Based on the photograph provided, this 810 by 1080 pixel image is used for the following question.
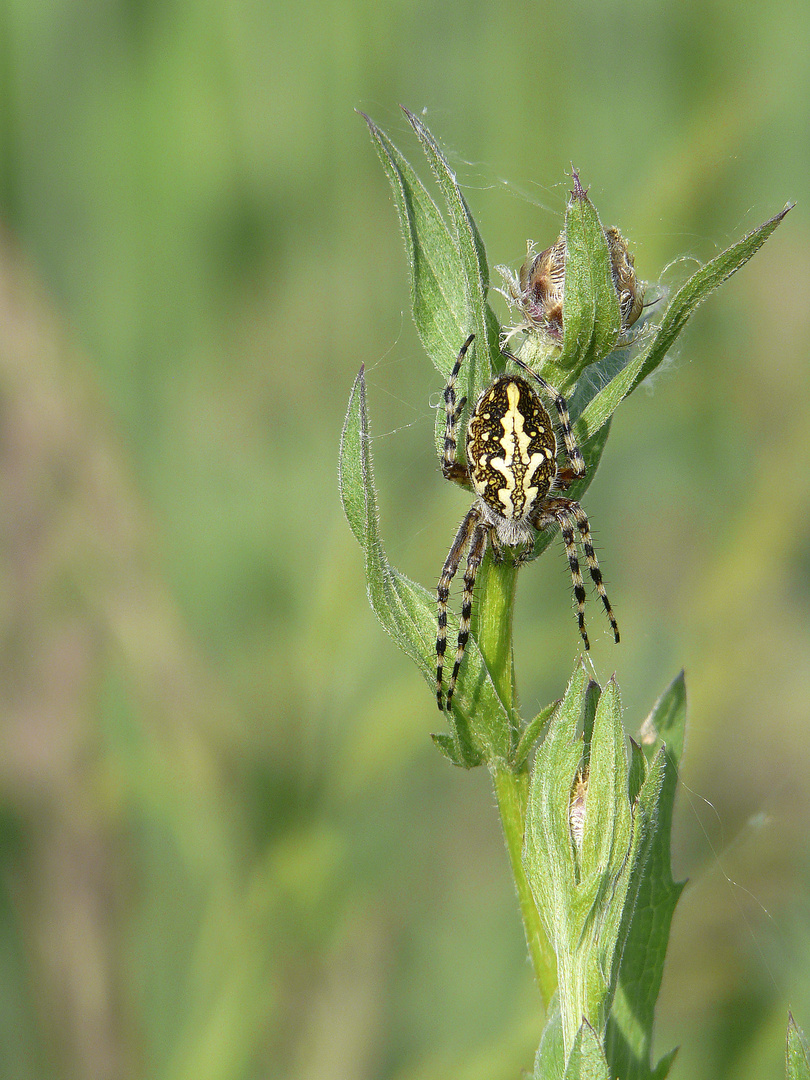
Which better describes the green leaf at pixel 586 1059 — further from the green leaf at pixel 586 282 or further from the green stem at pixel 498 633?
the green leaf at pixel 586 282

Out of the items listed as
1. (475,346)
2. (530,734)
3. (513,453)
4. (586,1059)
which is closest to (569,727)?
(530,734)

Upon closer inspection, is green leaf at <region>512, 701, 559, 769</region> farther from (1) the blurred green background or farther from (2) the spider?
(1) the blurred green background

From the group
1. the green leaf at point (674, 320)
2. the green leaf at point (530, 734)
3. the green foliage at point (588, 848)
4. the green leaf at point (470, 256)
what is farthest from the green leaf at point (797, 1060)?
the green leaf at point (470, 256)

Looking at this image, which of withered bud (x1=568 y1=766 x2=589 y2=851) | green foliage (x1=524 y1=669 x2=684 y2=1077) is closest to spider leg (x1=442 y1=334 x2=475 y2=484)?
green foliage (x1=524 y1=669 x2=684 y2=1077)

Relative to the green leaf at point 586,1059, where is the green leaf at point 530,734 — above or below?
above

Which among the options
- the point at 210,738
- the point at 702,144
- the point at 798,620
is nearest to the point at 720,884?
the point at 798,620

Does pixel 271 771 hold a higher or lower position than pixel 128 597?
lower

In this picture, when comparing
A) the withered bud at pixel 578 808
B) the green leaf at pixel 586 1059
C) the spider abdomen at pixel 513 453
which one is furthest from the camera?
the spider abdomen at pixel 513 453

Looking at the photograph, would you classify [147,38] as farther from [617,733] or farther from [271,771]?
[617,733]
